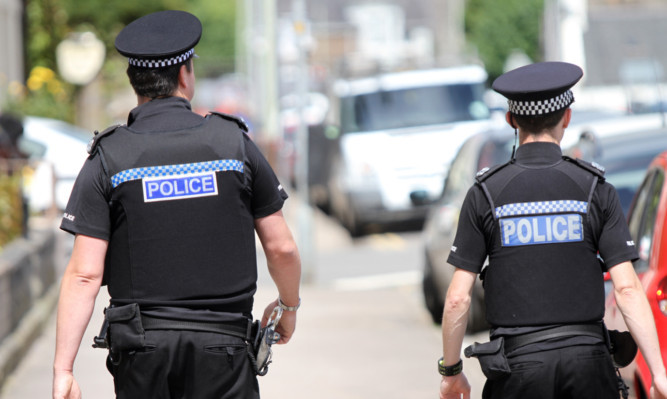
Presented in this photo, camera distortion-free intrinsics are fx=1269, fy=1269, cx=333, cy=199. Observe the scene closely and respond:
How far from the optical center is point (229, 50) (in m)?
107

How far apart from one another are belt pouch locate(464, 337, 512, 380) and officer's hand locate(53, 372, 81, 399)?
4.18ft

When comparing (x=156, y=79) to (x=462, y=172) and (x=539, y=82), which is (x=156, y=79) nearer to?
(x=539, y=82)

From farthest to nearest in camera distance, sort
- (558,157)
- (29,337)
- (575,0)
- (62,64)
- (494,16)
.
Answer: (494,16) → (575,0) → (62,64) → (29,337) → (558,157)

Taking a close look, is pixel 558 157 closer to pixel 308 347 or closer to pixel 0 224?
pixel 308 347

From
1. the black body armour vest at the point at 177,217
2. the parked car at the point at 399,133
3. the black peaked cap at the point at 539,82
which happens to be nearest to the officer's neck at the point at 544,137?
the black peaked cap at the point at 539,82

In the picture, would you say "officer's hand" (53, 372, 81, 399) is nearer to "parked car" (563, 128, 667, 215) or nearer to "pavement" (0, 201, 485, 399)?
"pavement" (0, 201, 485, 399)

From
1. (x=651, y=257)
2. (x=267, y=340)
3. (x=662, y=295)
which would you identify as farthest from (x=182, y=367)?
(x=651, y=257)

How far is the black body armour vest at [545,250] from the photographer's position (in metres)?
4.03

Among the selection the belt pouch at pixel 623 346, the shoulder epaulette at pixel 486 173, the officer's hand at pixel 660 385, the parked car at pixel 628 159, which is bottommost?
the parked car at pixel 628 159

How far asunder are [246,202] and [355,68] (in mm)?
15169

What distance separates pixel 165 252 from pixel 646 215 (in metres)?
2.73

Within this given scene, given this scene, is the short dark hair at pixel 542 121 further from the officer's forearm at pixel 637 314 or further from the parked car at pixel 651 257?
the parked car at pixel 651 257

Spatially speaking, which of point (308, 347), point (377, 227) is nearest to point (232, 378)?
point (308, 347)

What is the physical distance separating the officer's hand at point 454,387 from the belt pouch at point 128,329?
3.48 ft
